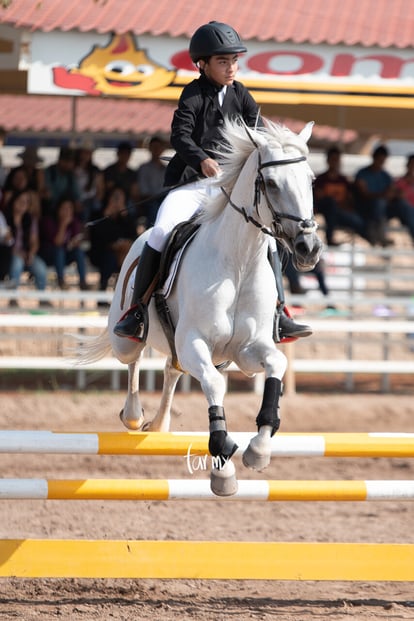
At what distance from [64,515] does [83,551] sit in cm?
225

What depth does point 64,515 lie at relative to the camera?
24.8ft

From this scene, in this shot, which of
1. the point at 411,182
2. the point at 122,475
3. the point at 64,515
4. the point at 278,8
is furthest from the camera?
the point at 411,182

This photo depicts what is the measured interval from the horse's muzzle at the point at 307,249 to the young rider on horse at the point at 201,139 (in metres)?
0.94

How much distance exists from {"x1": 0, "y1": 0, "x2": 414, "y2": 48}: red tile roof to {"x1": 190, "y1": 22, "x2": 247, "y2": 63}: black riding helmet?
5.88 metres

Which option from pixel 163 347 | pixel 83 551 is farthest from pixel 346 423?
pixel 83 551

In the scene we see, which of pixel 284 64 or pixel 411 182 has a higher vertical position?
pixel 284 64

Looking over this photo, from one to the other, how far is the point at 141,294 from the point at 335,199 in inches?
311

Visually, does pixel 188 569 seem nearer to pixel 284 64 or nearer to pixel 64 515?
pixel 64 515

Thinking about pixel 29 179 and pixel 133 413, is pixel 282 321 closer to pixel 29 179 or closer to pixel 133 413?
pixel 133 413

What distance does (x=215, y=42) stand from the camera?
566 centimetres

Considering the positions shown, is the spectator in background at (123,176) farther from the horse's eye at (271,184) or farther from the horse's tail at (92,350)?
the horse's eye at (271,184)

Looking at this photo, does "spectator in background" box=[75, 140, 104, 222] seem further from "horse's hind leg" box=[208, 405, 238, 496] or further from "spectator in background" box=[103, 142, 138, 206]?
"horse's hind leg" box=[208, 405, 238, 496]

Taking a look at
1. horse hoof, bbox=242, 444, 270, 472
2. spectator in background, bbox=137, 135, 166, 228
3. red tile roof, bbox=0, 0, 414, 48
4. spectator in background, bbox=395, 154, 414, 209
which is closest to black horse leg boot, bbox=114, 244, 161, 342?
horse hoof, bbox=242, 444, 270, 472

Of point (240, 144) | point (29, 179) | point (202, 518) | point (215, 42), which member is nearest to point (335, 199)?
point (29, 179)
